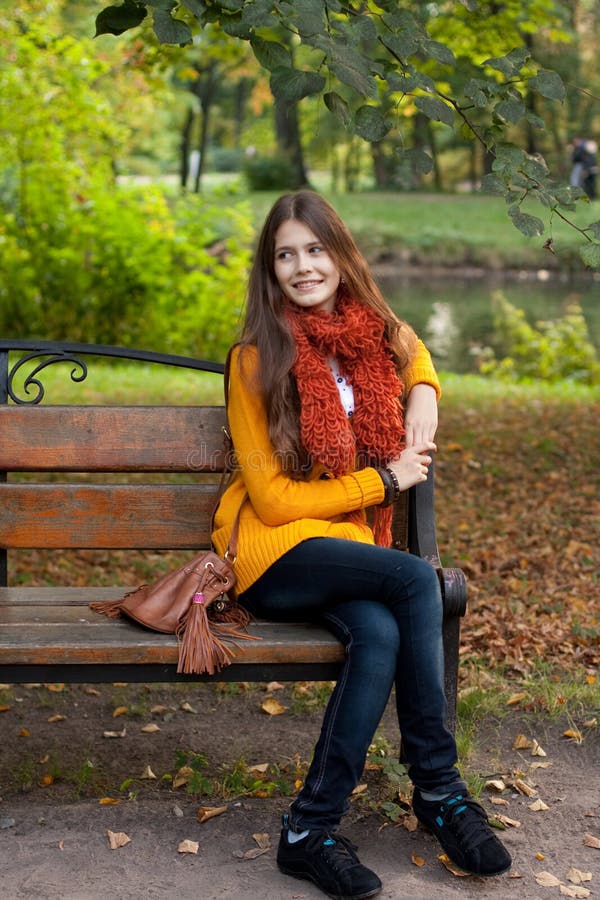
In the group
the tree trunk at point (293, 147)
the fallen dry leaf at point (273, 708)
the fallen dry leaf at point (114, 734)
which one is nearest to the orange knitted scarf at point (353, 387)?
the fallen dry leaf at point (273, 708)

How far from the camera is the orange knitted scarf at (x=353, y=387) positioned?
314 cm

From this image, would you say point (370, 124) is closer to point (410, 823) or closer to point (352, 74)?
point (352, 74)

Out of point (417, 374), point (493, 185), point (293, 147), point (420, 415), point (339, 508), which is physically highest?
point (293, 147)

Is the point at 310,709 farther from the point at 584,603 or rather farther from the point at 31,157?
the point at 31,157

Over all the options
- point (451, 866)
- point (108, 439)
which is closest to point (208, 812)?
point (451, 866)

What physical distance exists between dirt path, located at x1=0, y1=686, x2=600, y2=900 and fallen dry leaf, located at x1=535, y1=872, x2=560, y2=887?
0.01 meters

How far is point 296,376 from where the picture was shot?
3203 millimetres

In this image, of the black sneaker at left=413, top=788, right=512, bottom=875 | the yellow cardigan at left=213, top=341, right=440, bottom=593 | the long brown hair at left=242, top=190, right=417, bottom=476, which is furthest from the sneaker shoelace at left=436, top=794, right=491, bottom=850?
the long brown hair at left=242, top=190, right=417, bottom=476

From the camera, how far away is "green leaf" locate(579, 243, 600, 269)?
3265 mm

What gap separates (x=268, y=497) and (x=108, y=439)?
0.74m

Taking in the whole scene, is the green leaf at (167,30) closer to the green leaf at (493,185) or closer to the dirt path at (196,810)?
the green leaf at (493,185)

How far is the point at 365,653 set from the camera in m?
2.87

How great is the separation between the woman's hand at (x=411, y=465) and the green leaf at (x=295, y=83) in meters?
1.06

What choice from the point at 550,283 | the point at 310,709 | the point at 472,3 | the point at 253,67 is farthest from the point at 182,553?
the point at 253,67
